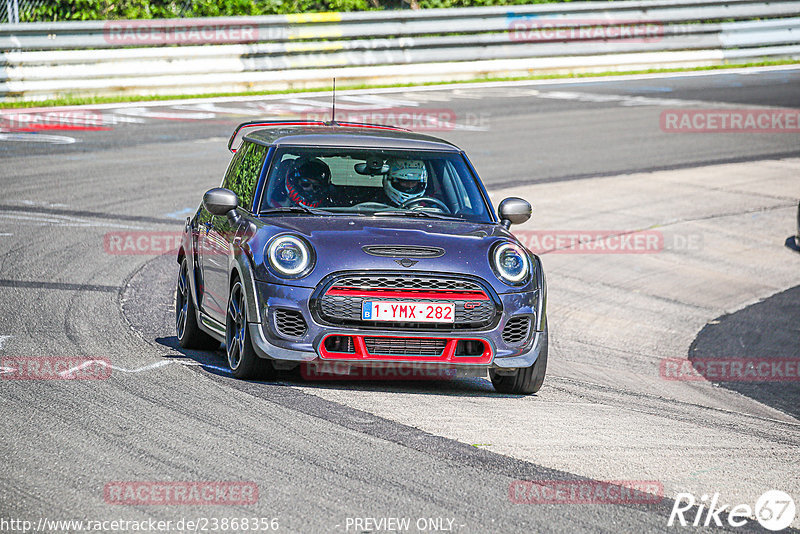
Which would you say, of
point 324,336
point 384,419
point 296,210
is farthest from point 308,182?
point 384,419

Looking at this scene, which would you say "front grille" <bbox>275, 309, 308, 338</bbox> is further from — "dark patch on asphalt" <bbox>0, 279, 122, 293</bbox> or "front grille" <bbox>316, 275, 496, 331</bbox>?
"dark patch on asphalt" <bbox>0, 279, 122, 293</bbox>

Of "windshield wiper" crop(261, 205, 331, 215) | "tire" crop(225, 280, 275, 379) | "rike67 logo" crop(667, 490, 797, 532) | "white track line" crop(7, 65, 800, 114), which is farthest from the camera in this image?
"white track line" crop(7, 65, 800, 114)

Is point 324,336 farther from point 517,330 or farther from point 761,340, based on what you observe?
point 761,340

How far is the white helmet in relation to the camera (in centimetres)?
813

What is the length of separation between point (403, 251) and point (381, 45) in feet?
60.9

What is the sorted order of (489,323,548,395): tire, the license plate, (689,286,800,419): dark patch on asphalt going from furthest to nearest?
(689,286,800,419): dark patch on asphalt < (489,323,548,395): tire < the license plate

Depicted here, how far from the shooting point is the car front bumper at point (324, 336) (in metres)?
7.08

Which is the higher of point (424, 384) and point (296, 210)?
point (296, 210)

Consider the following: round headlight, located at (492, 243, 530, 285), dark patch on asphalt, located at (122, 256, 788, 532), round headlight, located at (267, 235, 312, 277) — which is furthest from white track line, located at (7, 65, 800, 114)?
round headlight, located at (492, 243, 530, 285)

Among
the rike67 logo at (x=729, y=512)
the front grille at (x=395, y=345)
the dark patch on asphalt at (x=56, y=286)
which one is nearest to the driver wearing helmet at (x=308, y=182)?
the front grille at (x=395, y=345)

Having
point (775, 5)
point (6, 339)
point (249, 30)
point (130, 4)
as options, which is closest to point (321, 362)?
point (6, 339)

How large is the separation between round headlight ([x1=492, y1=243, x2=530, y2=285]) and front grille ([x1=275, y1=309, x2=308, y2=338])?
3.93ft

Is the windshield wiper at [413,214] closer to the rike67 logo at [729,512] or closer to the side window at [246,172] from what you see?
the side window at [246,172]

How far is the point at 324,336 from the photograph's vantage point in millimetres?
7070
